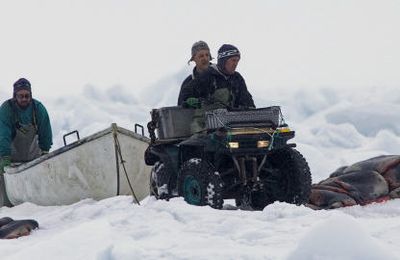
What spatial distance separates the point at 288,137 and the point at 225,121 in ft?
2.59

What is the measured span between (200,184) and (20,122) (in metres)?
4.69

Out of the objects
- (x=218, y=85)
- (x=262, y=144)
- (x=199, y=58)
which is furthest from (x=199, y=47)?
(x=262, y=144)

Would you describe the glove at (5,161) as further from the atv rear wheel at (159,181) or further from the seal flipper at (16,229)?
the atv rear wheel at (159,181)

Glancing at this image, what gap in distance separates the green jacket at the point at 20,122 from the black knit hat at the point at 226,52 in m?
4.12

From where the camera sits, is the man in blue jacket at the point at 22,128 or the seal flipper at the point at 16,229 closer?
the seal flipper at the point at 16,229

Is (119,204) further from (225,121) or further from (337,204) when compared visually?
(337,204)

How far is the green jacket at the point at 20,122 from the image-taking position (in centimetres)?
925

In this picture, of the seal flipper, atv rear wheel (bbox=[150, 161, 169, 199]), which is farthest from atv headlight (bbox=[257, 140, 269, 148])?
the seal flipper

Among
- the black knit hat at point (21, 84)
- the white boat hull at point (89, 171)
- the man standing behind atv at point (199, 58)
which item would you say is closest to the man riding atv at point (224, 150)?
the man standing behind atv at point (199, 58)

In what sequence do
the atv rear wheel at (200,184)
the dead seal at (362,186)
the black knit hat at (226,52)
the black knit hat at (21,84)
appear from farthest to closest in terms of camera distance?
the black knit hat at (21,84)
the dead seal at (362,186)
the black knit hat at (226,52)
the atv rear wheel at (200,184)

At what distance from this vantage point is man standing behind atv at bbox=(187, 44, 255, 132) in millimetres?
6738

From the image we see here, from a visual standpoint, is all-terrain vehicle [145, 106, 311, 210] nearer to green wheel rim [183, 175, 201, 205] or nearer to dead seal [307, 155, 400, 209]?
green wheel rim [183, 175, 201, 205]

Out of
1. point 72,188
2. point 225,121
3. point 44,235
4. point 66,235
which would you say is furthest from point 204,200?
point 72,188

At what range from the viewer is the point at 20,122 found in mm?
9617
